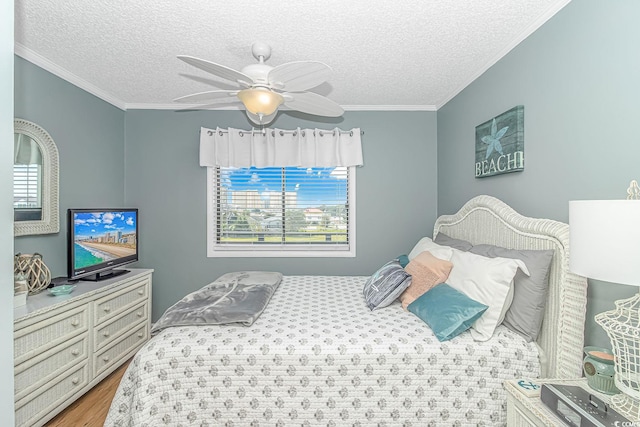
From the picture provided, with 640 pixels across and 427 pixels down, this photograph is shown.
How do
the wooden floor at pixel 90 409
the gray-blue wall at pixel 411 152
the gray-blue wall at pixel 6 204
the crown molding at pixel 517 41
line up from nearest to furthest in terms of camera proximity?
1. the gray-blue wall at pixel 6 204
2. the gray-blue wall at pixel 411 152
3. the crown molding at pixel 517 41
4. the wooden floor at pixel 90 409

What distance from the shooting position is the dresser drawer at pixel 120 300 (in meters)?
2.52

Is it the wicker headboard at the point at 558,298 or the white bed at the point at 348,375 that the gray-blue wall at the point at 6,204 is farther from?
the wicker headboard at the point at 558,298

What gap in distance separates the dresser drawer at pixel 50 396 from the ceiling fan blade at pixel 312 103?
2528mm

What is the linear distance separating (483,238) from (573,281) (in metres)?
0.83

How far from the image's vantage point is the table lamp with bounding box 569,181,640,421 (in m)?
0.97

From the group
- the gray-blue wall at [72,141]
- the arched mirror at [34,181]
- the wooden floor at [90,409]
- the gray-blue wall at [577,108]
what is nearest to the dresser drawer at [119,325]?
the wooden floor at [90,409]

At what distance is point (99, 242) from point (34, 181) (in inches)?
26.5

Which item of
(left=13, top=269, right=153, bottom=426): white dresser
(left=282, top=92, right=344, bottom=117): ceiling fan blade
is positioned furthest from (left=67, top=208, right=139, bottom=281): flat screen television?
(left=282, top=92, right=344, bottom=117): ceiling fan blade

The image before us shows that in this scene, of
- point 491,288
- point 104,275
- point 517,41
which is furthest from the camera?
point 104,275

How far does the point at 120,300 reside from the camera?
277 cm

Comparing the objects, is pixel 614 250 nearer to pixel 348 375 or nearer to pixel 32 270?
pixel 348 375

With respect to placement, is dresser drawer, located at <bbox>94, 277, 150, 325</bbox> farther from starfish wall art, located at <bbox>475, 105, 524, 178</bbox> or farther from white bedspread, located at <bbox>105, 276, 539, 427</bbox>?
starfish wall art, located at <bbox>475, 105, 524, 178</bbox>

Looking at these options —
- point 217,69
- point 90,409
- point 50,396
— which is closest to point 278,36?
point 217,69

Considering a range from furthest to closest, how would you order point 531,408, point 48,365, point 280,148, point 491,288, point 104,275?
point 280,148 < point 104,275 < point 48,365 < point 491,288 < point 531,408
